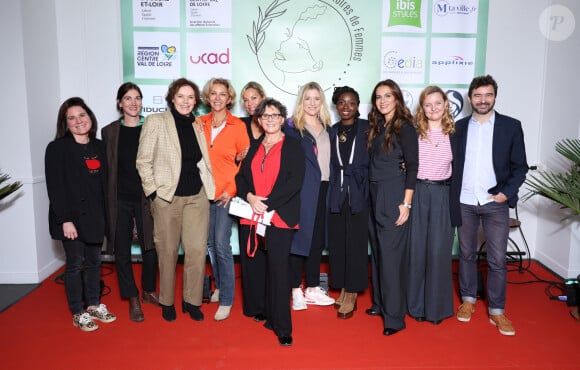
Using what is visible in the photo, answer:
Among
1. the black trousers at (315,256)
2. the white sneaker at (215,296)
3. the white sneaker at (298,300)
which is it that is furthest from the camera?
the white sneaker at (215,296)

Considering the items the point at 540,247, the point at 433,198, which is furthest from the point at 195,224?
the point at 540,247

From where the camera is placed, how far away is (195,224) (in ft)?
11.1

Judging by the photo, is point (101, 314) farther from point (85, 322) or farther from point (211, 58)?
point (211, 58)

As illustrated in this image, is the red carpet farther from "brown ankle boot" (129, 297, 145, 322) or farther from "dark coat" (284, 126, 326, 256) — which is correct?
"dark coat" (284, 126, 326, 256)

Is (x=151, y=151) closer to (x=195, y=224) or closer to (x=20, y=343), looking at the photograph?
(x=195, y=224)

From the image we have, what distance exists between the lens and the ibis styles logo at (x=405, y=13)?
4.76 meters

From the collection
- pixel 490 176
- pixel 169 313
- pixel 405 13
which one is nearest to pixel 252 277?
pixel 169 313

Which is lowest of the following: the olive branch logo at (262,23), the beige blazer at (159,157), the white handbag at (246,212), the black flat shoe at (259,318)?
the black flat shoe at (259,318)

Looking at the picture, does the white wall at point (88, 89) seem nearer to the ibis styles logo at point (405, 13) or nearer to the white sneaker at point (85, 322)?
the ibis styles logo at point (405, 13)

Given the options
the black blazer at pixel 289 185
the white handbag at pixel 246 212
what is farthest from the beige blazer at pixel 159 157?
the black blazer at pixel 289 185

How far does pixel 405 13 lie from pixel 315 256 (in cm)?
276

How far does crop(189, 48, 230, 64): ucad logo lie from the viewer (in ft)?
15.6

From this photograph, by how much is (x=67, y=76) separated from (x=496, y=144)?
4.17 meters

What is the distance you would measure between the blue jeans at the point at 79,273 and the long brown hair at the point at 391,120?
7.24 ft
